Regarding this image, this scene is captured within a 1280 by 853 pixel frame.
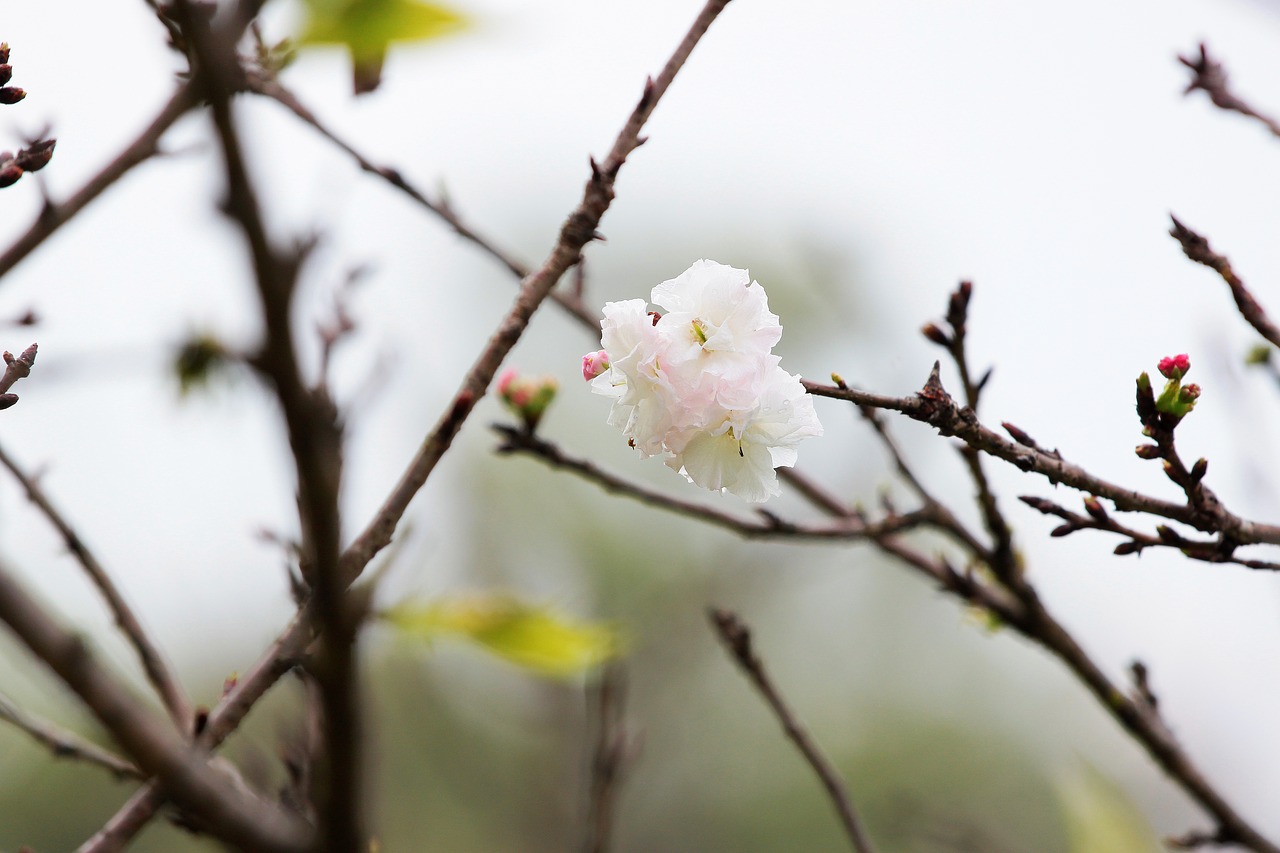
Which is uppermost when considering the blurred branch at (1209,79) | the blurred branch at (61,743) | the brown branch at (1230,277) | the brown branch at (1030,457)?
the blurred branch at (1209,79)

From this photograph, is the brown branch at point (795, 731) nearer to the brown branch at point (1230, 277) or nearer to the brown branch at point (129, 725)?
the brown branch at point (1230, 277)

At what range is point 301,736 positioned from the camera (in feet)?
5.04

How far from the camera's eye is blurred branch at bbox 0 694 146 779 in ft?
3.74

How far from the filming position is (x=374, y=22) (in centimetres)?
51

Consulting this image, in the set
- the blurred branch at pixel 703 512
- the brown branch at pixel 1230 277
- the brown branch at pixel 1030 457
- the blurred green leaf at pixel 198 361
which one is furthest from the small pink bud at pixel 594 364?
the blurred green leaf at pixel 198 361

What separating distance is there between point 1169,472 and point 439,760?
665 centimetres

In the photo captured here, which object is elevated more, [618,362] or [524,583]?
[524,583]

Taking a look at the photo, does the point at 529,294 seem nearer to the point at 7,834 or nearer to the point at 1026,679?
the point at 7,834

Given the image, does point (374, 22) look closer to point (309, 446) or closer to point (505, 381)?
point (309, 446)

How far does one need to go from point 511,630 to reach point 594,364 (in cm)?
33

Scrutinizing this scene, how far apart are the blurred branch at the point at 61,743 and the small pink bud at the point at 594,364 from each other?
Result: 2.29 feet

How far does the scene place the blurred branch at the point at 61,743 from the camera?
1140mm

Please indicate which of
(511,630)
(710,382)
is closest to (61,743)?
(511,630)

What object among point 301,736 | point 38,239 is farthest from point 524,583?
point 38,239
